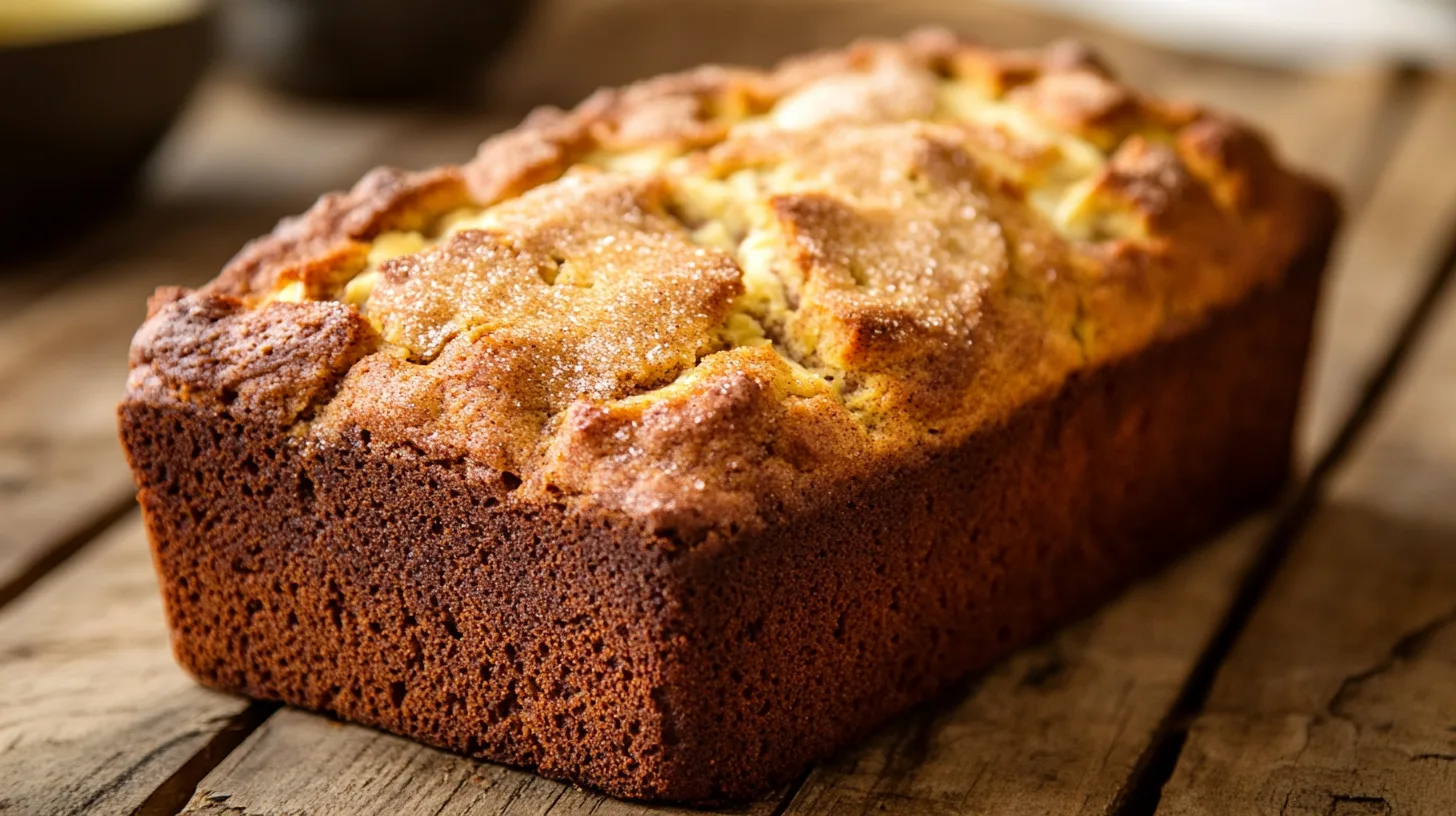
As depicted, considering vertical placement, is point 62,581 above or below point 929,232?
below

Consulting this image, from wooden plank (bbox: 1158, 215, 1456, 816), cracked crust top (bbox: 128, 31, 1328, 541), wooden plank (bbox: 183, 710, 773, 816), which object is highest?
cracked crust top (bbox: 128, 31, 1328, 541)

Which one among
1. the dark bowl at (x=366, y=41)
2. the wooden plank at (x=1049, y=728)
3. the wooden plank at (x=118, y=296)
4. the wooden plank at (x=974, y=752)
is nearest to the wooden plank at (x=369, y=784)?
the wooden plank at (x=974, y=752)

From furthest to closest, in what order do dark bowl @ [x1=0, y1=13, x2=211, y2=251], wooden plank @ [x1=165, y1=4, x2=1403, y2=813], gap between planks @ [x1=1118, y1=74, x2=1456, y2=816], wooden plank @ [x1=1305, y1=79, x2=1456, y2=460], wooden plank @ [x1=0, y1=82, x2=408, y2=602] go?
dark bowl @ [x1=0, y1=13, x2=211, y2=251]
wooden plank @ [x1=1305, y1=79, x2=1456, y2=460]
wooden plank @ [x1=0, y1=82, x2=408, y2=602]
gap between planks @ [x1=1118, y1=74, x2=1456, y2=816]
wooden plank @ [x1=165, y1=4, x2=1403, y2=813]

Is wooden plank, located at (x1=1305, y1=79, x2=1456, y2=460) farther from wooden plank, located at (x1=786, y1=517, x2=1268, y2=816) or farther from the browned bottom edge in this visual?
the browned bottom edge

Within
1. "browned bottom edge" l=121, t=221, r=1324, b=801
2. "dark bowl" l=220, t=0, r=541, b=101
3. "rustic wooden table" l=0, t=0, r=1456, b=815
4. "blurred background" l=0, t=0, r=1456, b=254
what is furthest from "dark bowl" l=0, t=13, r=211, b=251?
"browned bottom edge" l=121, t=221, r=1324, b=801

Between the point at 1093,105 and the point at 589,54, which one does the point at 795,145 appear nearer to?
the point at 1093,105

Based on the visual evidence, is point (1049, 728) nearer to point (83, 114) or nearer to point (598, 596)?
point (598, 596)

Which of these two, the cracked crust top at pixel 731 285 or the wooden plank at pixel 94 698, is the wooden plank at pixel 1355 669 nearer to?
the cracked crust top at pixel 731 285

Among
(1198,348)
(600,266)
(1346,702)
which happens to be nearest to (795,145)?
(600,266)
